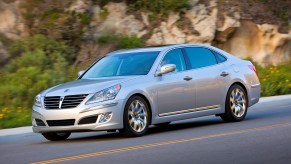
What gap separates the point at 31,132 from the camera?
565 inches

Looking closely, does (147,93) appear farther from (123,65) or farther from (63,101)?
(63,101)

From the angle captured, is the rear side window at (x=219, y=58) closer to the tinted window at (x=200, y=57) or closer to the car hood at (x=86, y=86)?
the tinted window at (x=200, y=57)

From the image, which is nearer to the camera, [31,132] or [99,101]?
[99,101]

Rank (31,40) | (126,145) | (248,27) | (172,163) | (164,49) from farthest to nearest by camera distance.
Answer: (248,27), (31,40), (164,49), (126,145), (172,163)

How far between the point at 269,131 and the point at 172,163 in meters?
3.76

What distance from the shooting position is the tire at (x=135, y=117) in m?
12.7

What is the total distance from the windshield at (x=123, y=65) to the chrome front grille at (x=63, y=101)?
1291 millimetres

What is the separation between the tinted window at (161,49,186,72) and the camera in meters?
14.0

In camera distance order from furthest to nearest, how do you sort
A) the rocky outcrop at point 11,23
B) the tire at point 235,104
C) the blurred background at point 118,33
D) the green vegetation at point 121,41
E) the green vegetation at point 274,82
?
the green vegetation at point 121,41 → the rocky outcrop at point 11,23 → the green vegetation at point 274,82 → the blurred background at point 118,33 → the tire at point 235,104

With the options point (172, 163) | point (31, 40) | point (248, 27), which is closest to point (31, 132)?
point (172, 163)

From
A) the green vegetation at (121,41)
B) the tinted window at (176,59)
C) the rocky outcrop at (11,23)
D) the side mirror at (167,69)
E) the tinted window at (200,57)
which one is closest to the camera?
the side mirror at (167,69)

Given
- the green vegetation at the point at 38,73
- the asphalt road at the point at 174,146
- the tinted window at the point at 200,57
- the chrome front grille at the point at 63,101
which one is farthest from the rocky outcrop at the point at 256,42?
the chrome front grille at the point at 63,101

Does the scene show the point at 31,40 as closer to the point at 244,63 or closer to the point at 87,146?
the point at 244,63

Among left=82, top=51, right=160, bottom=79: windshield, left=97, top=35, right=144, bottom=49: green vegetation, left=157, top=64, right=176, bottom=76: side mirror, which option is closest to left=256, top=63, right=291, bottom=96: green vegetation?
left=97, top=35, right=144, bottom=49: green vegetation
